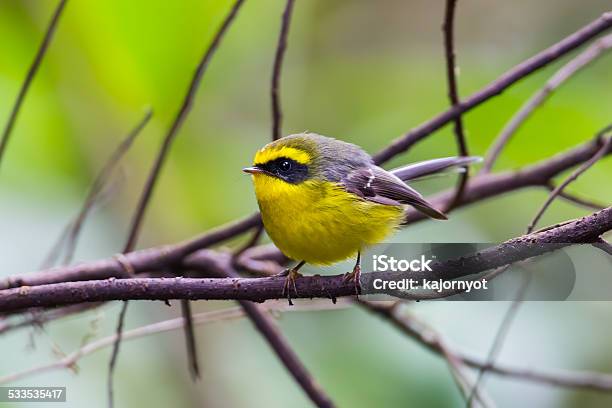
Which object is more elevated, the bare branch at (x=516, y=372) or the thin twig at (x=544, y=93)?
the thin twig at (x=544, y=93)

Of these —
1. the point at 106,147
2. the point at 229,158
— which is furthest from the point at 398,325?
the point at 106,147

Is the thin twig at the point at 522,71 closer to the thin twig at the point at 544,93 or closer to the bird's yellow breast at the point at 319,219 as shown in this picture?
the bird's yellow breast at the point at 319,219

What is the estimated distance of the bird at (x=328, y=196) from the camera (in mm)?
1773

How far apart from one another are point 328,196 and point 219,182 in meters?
0.33

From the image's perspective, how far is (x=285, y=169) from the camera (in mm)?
1921

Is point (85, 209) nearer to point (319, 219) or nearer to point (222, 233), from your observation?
point (222, 233)

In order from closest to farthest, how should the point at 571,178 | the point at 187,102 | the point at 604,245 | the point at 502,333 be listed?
the point at 604,245 → the point at 571,178 → the point at 187,102 → the point at 502,333

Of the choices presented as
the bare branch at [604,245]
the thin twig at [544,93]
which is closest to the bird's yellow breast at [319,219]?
the thin twig at [544,93]

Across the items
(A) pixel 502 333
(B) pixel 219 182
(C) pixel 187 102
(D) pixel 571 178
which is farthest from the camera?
(B) pixel 219 182

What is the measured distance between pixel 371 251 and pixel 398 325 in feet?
1.66

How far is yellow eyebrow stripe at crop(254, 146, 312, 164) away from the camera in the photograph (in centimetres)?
188

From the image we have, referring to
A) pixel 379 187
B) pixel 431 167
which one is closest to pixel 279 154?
pixel 379 187

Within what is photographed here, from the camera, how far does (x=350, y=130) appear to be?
2291 millimetres

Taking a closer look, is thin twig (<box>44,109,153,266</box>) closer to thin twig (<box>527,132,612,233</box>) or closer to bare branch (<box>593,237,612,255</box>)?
thin twig (<box>527,132,612,233</box>)
